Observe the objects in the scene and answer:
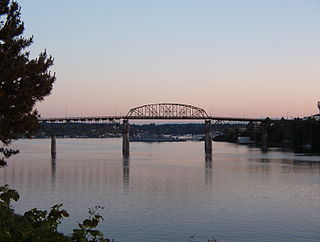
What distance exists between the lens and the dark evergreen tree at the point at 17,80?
25.4 meters

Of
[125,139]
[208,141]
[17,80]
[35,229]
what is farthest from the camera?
[208,141]

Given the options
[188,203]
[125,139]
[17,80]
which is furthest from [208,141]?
[17,80]

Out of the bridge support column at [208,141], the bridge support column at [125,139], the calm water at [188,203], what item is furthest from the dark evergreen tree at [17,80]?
the bridge support column at [208,141]

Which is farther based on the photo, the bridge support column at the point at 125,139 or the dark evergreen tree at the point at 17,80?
the bridge support column at the point at 125,139

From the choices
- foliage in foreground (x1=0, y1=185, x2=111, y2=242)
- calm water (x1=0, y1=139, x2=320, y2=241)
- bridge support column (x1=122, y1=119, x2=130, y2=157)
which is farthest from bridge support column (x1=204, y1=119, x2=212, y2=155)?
foliage in foreground (x1=0, y1=185, x2=111, y2=242)

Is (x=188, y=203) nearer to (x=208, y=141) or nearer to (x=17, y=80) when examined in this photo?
(x=17, y=80)

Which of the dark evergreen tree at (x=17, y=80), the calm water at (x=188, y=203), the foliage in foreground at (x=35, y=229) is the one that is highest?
the dark evergreen tree at (x=17, y=80)

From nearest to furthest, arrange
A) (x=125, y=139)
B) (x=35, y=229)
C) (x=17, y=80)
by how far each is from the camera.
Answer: (x=35, y=229) → (x=17, y=80) → (x=125, y=139)

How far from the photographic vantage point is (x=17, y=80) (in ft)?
87.4

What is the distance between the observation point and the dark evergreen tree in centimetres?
2538

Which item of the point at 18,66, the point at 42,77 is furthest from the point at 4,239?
the point at 42,77

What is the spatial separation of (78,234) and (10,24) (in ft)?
56.6

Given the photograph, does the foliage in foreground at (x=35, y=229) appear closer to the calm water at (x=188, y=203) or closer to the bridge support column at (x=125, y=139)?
the calm water at (x=188, y=203)

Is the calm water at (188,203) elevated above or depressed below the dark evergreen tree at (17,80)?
below
